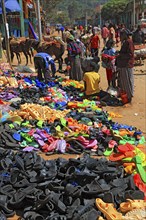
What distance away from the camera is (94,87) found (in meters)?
8.84

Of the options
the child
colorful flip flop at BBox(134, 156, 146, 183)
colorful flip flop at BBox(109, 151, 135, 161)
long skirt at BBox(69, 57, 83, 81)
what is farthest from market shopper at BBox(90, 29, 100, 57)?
colorful flip flop at BBox(134, 156, 146, 183)

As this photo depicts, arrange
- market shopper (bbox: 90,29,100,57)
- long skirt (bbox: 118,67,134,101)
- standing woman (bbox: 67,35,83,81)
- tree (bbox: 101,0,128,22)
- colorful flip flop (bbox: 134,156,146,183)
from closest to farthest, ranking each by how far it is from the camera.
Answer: colorful flip flop (bbox: 134,156,146,183), long skirt (bbox: 118,67,134,101), standing woman (bbox: 67,35,83,81), market shopper (bbox: 90,29,100,57), tree (bbox: 101,0,128,22)

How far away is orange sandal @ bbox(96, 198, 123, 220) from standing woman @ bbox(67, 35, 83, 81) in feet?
25.0

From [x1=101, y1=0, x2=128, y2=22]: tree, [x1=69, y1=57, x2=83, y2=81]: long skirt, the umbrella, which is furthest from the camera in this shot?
[x1=101, y1=0, x2=128, y2=22]: tree

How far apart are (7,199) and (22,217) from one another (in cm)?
32

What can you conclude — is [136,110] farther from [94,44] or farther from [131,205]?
[94,44]

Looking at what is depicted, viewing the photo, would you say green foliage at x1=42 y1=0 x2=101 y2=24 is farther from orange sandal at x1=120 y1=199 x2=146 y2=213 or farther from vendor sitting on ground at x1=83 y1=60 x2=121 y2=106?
orange sandal at x1=120 y1=199 x2=146 y2=213

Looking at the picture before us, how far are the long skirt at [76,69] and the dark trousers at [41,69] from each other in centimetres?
114

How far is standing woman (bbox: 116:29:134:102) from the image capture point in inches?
326

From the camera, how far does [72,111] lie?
766 centimetres

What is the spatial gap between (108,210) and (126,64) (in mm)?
5290

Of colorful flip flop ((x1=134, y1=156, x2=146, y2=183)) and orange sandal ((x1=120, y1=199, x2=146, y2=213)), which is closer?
orange sandal ((x1=120, y1=199, x2=146, y2=213))

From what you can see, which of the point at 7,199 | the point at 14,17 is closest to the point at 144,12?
the point at 14,17

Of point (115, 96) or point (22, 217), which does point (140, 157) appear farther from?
point (115, 96)
